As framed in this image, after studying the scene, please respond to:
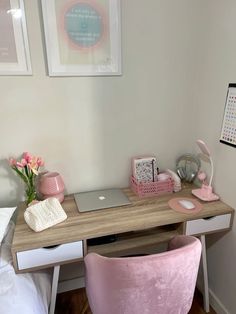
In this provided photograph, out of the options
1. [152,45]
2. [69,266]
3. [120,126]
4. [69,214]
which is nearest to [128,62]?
[152,45]

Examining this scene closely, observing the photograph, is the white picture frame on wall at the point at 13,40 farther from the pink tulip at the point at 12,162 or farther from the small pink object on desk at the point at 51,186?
the small pink object on desk at the point at 51,186

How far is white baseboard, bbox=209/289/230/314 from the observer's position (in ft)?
5.27

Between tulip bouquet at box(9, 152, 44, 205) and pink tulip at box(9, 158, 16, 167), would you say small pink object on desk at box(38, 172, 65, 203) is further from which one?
pink tulip at box(9, 158, 16, 167)

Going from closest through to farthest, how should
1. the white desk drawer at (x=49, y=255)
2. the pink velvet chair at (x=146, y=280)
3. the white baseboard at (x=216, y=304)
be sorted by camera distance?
the pink velvet chair at (x=146, y=280) → the white desk drawer at (x=49, y=255) → the white baseboard at (x=216, y=304)

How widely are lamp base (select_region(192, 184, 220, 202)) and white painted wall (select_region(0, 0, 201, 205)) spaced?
39 centimetres

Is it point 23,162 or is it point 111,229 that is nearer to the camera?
point 111,229

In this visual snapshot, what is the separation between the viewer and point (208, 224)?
56.9 inches

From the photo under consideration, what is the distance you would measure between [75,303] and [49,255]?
79 centimetres

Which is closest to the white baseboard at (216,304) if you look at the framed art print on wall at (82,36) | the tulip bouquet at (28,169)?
the tulip bouquet at (28,169)

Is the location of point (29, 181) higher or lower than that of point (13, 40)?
lower

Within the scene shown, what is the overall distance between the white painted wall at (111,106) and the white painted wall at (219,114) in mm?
103

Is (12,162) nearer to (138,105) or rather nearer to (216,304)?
(138,105)

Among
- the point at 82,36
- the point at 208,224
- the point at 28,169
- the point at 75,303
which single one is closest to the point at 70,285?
the point at 75,303

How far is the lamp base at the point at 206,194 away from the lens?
1.54 meters
